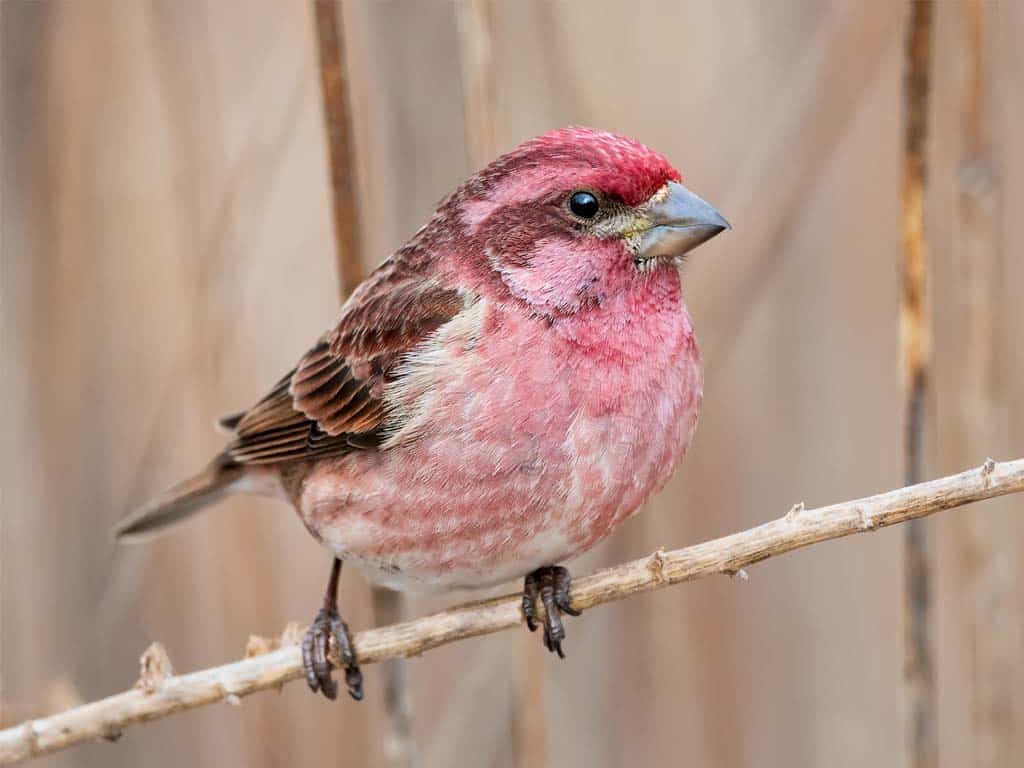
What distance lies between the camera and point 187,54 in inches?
164

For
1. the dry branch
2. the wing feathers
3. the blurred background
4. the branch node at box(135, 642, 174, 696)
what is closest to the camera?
the dry branch

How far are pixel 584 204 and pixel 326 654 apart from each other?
143cm

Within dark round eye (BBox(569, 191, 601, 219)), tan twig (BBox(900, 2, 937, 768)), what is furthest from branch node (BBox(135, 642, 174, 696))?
tan twig (BBox(900, 2, 937, 768))

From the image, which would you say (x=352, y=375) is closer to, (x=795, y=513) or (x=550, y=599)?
(x=550, y=599)

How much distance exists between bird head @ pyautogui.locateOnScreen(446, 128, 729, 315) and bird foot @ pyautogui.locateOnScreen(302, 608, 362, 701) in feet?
3.49

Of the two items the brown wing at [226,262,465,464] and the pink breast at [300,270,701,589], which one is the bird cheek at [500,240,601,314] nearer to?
the pink breast at [300,270,701,589]

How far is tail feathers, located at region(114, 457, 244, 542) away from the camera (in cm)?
418

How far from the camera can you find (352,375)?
377cm

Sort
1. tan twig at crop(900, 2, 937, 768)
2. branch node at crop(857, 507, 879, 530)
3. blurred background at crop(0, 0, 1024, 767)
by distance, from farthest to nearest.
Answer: blurred background at crop(0, 0, 1024, 767) < tan twig at crop(900, 2, 937, 768) < branch node at crop(857, 507, 879, 530)

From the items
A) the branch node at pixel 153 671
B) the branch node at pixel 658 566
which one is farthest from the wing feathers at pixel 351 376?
the branch node at pixel 658 566

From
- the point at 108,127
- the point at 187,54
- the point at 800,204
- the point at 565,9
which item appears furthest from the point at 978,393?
the point at 108,127

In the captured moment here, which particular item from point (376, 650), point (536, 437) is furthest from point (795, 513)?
point (376, 650)

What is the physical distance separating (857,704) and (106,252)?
3325 millimetres

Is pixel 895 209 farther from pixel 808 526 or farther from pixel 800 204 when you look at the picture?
pixel 808 526
